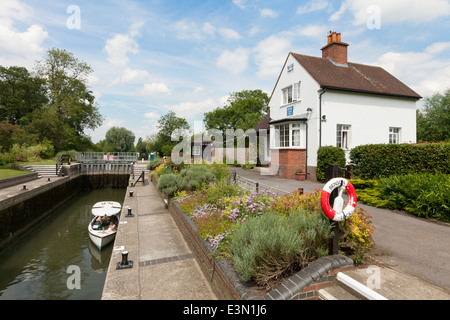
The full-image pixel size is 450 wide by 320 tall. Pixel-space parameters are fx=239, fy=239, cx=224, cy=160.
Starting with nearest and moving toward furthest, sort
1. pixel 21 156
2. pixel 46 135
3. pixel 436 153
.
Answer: pixel 436 153 → pixel 21 156 → pixel 46 135

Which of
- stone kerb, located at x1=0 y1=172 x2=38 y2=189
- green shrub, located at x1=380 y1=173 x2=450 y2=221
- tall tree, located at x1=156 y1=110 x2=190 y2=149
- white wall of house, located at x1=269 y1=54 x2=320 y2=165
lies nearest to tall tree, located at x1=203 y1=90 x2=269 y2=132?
tall tree, located at x1=156 y1=110 x2=190 y2=149

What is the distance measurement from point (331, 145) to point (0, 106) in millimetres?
52464

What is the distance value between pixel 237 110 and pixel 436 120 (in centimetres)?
2973

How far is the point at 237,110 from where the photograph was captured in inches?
1736

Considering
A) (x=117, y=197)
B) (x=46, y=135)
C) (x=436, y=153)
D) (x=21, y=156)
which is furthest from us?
(x=46, y=135)

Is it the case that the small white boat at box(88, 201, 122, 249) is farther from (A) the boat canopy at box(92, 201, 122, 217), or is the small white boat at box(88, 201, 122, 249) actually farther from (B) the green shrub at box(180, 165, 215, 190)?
(B) the green shrub at box(180, 165, 215, 190)

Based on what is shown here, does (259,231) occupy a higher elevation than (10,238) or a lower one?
higher

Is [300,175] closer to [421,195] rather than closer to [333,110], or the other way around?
[333,110]

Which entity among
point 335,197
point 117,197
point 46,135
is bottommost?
point 117,197

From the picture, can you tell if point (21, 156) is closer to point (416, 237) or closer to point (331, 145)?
point (331, 145)

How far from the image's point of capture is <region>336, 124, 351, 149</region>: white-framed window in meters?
15.5

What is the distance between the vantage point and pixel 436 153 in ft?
31.2

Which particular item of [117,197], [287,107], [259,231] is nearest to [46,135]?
[117,197]

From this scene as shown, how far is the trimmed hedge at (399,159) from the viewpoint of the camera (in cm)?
942
